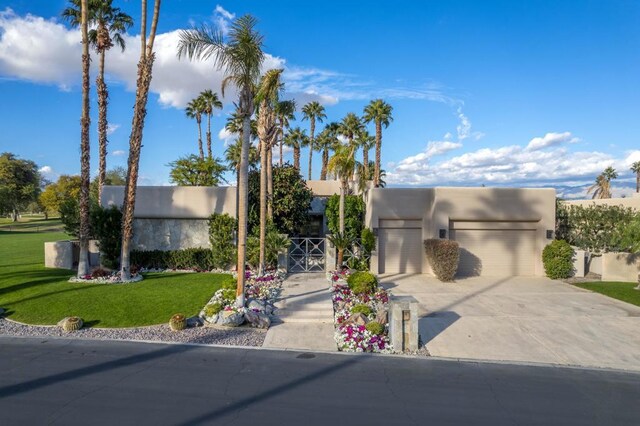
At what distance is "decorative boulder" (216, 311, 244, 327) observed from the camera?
10.6m

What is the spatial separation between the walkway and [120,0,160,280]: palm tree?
20.6 ft

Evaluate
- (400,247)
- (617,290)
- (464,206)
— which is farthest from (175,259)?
(617,290)

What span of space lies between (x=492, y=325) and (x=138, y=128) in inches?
540

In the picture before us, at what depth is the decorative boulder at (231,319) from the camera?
34.6 ft

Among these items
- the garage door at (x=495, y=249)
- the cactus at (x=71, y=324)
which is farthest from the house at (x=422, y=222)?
the cactus at (x=71, y=324)

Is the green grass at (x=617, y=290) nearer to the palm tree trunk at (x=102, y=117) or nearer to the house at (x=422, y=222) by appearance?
the house at (x=422, y=222)

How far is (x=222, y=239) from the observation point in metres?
17.3

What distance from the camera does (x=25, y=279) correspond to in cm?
1488

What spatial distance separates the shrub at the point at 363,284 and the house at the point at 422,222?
15.0 ft

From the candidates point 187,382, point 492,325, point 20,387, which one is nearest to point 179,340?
point 187,382

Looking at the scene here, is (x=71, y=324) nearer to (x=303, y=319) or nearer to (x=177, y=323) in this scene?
(x=177, y=323)

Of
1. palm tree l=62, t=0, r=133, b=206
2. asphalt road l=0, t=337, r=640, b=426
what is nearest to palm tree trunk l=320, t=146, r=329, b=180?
palm tree l=62, t=0, r=133, b=206

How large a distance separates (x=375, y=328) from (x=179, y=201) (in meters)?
11.8

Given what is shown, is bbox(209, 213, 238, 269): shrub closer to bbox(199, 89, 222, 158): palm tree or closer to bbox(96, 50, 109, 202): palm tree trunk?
bbox(96, 50, 109, 202): palm tree trunk
